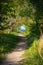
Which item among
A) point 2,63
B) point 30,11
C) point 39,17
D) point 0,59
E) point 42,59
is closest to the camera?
point 42,59

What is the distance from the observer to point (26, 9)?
24.1 meters

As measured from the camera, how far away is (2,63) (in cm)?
1379

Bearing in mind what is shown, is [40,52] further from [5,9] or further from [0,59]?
[5,9]

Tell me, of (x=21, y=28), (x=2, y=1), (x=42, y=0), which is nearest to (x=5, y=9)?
(x=2, y=1)

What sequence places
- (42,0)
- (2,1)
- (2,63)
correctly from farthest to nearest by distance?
1. (42,0)
2. (2,1)
3. (2,63)

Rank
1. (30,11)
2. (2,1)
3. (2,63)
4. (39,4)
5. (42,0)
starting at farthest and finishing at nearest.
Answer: (30,11) → (39,4) → (42,0) → (2,1) → (2,63)

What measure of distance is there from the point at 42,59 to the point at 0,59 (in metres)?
4.01

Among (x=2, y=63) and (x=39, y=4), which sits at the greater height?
(x=39, y=4)

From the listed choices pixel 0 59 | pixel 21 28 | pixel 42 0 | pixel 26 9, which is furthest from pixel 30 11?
pixel 21 28

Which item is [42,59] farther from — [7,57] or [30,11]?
[30,11]

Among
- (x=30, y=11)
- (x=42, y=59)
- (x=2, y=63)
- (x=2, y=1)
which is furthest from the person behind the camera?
(x=30, y=11)

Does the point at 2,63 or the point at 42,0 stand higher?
the point at 42,0

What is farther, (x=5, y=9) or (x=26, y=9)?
(x=26, y=9)

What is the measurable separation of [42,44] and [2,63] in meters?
2.73
